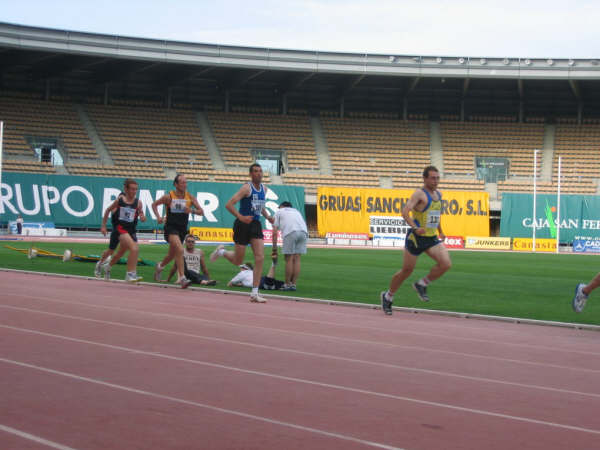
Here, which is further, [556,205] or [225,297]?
[556,205]

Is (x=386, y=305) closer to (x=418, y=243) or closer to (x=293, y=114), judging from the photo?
(x=418, y=243)

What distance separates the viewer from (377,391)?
5.12 meters

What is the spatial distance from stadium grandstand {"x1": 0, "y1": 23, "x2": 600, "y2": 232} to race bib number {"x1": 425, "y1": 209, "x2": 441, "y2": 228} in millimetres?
38481

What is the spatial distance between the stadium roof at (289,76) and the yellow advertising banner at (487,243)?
410 inches

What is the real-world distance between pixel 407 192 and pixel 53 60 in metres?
23.4

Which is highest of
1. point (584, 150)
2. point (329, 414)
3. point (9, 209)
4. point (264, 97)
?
point (264, 97)

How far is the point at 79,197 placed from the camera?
4466cm

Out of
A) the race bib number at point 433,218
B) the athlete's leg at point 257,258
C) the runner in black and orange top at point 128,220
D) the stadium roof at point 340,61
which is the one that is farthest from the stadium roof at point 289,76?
the race bib number at point 433,218

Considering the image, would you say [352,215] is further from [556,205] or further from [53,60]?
[53,60]

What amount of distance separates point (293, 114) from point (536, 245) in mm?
18683

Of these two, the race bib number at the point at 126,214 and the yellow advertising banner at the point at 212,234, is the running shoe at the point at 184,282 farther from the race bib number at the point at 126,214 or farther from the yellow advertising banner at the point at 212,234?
the yellow advertising banner at the point at 212,234

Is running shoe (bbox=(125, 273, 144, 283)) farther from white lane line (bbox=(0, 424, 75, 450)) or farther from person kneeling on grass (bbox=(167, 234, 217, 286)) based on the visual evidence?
white lane line (bbox=(0, 424, 75, 450))

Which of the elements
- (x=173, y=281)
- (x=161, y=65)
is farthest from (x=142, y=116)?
(x=173, y=281)

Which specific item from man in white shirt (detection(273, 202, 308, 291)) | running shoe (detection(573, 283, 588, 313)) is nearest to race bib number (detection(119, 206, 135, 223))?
man in white shirt (detection(273, 202, 308, 291))
